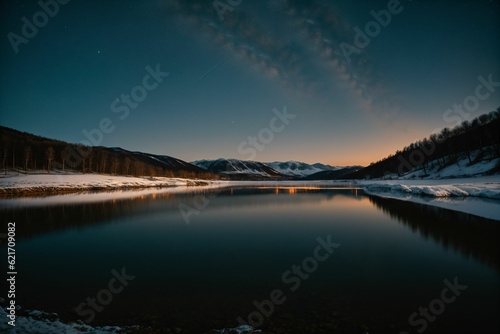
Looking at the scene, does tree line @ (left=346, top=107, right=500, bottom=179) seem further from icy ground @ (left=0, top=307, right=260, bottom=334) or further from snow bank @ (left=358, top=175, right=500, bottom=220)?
icy ground @ (left=0, top=307, right=260, bottom=334)

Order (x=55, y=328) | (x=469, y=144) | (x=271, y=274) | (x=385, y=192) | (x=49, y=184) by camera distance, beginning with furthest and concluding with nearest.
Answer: (x=469, y=144) < (x=385, y=192) < (x=49, y=184) < (x=271, y=274) < (x=55, y=328)

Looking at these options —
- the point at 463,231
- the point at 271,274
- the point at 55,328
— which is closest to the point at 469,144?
the point at 463,231

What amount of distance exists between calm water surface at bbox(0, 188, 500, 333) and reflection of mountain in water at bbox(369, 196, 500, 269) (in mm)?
75

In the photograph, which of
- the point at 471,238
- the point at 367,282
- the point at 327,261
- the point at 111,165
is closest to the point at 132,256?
the point at 327,261

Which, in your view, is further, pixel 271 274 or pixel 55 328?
pixel 271 274

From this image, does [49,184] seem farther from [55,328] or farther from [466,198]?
[466,198]

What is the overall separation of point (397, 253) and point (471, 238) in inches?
211

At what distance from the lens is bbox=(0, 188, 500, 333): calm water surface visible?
6500mm

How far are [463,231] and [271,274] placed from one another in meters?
13.8

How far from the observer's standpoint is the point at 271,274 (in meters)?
9.59

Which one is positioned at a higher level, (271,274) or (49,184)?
(49,184)

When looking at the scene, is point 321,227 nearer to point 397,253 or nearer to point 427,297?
point 397,253

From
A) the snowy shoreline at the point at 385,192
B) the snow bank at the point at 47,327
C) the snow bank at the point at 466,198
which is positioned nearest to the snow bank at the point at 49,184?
the snowy shoreline at the point at 385,192

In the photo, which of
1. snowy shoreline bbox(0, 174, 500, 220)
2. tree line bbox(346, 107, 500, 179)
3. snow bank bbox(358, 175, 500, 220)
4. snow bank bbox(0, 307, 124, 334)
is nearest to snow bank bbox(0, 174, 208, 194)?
snowy shoreline bbox(0, 174, 500, 220)
